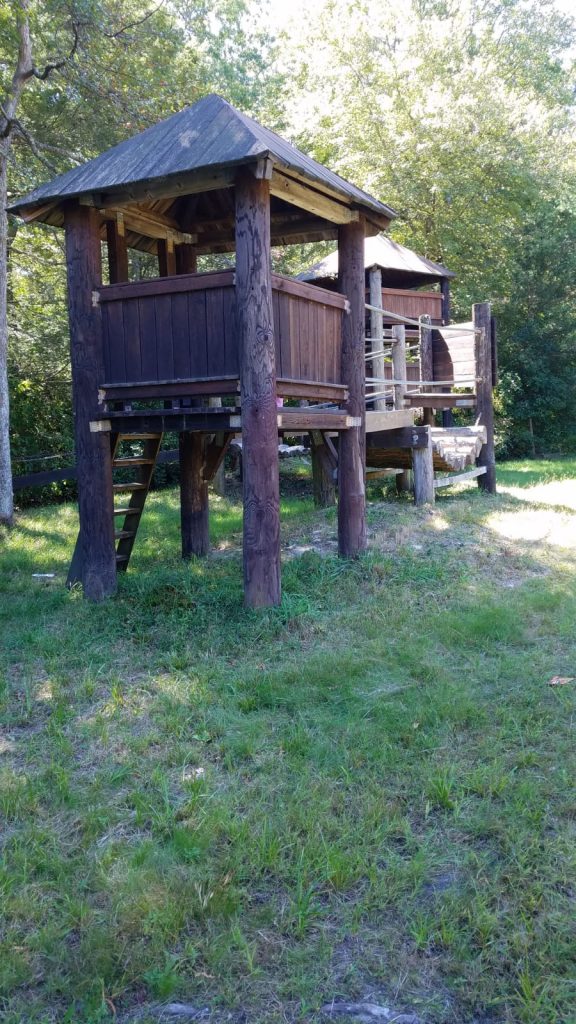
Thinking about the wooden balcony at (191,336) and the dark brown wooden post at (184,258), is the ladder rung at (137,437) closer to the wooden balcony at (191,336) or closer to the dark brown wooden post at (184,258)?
the wooden balcony at (191,336)

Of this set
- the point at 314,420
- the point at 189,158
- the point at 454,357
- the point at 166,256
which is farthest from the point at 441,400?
the point at 189,158

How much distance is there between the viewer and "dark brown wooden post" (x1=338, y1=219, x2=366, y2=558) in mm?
7961

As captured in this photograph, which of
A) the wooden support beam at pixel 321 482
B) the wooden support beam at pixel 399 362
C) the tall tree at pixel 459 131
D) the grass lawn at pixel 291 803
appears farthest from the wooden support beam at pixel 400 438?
the tall tree at pixel 459 131

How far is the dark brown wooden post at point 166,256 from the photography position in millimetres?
8633

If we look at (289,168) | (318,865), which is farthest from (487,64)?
(318,865)

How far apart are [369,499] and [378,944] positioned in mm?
10610

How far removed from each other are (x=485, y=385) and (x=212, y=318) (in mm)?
7710

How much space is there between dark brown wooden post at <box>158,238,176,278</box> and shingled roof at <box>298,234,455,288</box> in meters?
5.44

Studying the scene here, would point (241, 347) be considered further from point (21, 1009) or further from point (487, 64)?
point (487, 64)

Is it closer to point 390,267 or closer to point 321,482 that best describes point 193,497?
point 321,482

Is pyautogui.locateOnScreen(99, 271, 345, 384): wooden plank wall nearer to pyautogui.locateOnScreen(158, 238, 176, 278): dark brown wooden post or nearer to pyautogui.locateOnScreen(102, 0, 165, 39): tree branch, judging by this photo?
pyautogui.locateOnScreen(158, 238, 176, 278): dark brown wooden post

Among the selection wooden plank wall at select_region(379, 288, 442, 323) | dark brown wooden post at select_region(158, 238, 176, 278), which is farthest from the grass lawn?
wooden plank wall at select_region(379, 288, 442, 323)

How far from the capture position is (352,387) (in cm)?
802

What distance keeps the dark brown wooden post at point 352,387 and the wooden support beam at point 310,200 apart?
0.24 meters
